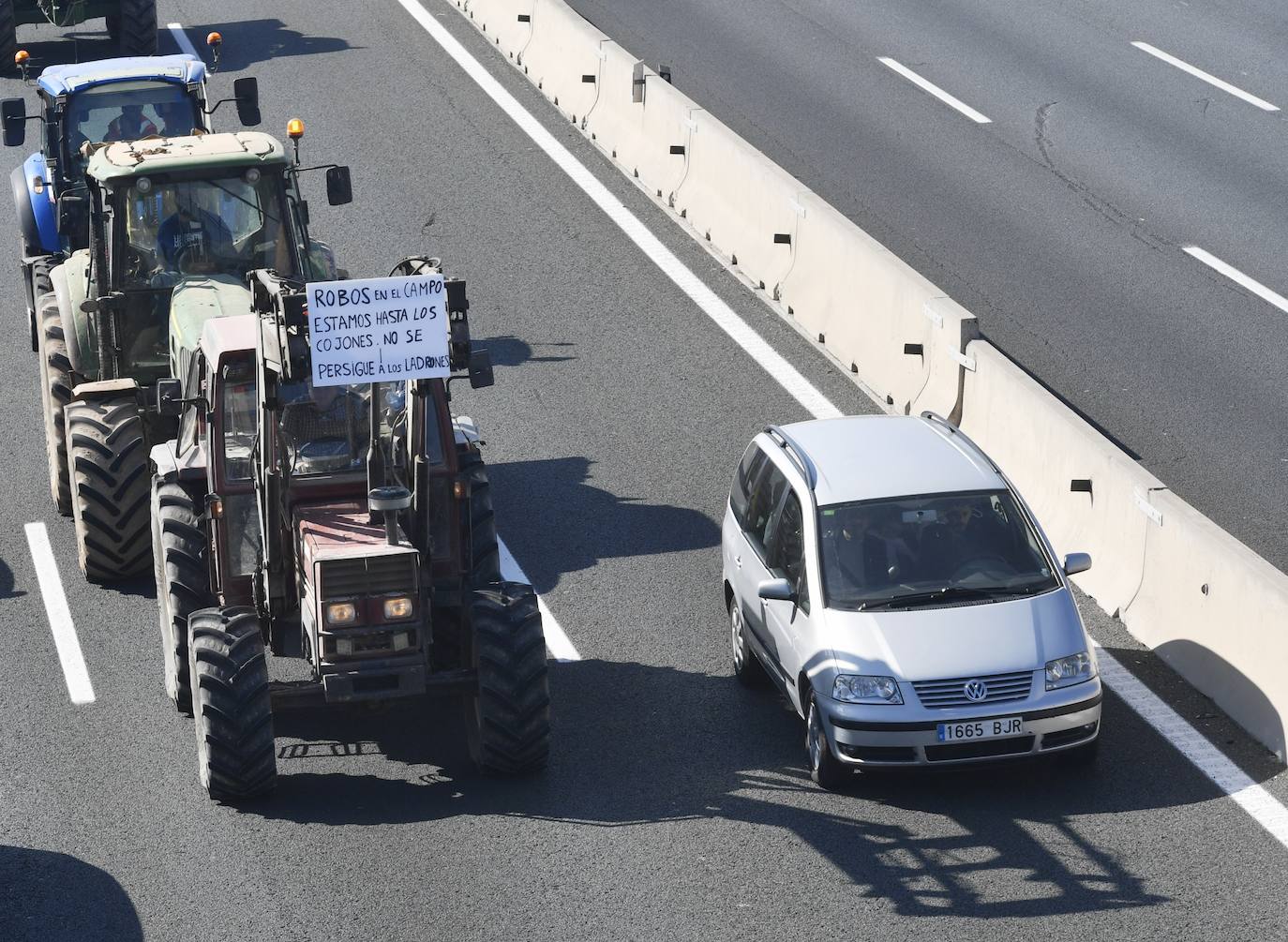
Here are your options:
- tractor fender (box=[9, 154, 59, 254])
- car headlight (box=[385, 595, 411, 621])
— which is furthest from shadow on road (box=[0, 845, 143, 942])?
tractor fender (box=[9, 154, 59, 254])

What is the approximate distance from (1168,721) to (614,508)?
187 inches

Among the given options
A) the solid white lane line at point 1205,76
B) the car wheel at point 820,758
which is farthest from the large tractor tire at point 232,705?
the solid white lane line at point 1205,76

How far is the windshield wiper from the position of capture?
35.2 feet

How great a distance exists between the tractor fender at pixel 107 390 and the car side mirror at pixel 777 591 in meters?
4.99

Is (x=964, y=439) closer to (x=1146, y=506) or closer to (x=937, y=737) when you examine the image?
(x=1146, y=506)

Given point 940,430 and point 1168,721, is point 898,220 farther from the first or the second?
point 1168,721

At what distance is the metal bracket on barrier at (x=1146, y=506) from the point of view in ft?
38.8

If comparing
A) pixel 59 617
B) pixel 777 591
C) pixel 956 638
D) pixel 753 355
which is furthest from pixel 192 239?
pixel 956 638

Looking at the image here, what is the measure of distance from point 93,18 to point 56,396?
14.3 meters

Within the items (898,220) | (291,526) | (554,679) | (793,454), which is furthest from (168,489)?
(898,220)

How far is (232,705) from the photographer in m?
10.1

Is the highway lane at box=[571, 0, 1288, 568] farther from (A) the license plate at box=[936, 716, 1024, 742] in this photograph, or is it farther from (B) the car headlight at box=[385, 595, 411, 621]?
(B) the car headlight at box=[385, 595, 411, 621]

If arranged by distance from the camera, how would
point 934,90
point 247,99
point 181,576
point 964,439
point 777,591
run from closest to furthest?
point 777,591 < point 181,576 < point 964,439 < point 247,99 < point 934,90

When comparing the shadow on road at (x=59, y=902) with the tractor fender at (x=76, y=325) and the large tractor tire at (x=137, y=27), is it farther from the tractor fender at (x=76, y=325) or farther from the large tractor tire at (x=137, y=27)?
the large tractor tire at (x=137, y=27)
